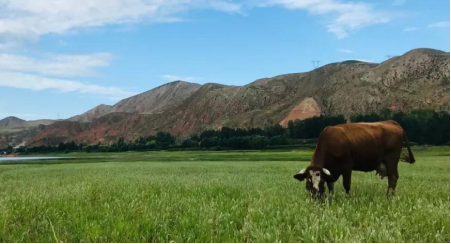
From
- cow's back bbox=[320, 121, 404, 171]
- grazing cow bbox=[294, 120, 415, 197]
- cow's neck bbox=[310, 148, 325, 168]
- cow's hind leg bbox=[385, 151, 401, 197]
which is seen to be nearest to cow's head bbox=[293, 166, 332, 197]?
grazing cow bbox=[294, 120, 415, 197]

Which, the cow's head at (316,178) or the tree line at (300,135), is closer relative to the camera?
the cow's head at (316,178)

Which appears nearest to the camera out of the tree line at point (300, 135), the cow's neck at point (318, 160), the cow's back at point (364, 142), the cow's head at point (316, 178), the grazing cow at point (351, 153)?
the cow's head at point (316, 178)

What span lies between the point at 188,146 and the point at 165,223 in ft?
477

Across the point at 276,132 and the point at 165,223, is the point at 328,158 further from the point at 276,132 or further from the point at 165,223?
the point at 276,132

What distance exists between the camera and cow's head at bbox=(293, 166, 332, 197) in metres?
11.5

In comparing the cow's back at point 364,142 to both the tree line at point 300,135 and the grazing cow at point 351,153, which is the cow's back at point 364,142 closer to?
the grazing cow at point 351,153

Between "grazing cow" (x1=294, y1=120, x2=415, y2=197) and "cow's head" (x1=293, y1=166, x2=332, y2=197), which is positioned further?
"grazing cow" (x1=294, y1=120, x2=415, y2=197)

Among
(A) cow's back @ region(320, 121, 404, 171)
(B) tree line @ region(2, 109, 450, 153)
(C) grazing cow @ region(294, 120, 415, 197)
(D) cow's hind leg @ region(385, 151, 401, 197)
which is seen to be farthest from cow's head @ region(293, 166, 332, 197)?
(B) tree line @ region(2, 109, 450, 153)

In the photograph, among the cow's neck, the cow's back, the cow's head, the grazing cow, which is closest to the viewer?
the cow's head

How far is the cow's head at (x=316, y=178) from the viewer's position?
37.7ft

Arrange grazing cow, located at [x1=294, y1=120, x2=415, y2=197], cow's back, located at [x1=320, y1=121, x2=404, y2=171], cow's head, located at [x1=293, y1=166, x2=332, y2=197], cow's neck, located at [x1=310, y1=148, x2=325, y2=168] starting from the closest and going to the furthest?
cow's head, located at [x1=293, y1=166, x2=332, y2=197] → grazing cow, located at [x1=294, y1=120, x2=415, y2=197] → cow's neck, located at [x1=310, y1=148, x2=325, y2=168] → cow's back, located at [x1=320, y1=121, x2=404, y2=171]

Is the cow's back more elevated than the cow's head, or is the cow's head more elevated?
the cow's back

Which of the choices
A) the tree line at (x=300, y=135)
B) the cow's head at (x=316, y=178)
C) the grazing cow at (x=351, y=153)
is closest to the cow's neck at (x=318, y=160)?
the grazing cow at (x=351, y=153)

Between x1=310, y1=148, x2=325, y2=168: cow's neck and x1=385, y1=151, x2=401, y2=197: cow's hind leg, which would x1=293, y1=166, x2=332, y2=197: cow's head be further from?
x1=385, y1=151, x2=401, y2=197: cow's hind leg
